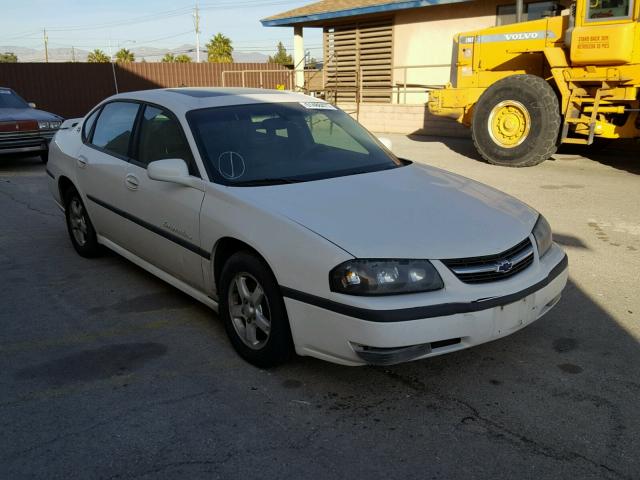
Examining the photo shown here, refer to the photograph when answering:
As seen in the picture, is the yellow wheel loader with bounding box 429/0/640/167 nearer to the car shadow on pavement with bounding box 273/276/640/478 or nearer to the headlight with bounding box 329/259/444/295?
the car shadow on pavement with bounding box 273/276/640/478

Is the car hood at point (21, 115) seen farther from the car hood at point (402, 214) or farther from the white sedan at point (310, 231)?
the car hood at point (402, 214)

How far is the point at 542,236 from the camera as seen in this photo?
12.0 feet

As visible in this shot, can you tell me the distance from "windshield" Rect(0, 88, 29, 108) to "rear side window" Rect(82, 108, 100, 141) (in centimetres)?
808

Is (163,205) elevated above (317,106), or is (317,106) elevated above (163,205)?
(317,106)

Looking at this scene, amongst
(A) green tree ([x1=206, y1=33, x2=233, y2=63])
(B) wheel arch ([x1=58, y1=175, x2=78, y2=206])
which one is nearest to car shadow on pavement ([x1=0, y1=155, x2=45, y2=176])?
(B) wheel arch ([x1=58, y1=175, x2=78, y2=206])

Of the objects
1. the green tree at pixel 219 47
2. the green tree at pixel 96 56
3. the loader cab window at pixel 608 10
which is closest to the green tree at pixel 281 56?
the green tree at pixel 219 47

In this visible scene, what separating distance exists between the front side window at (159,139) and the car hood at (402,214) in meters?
0.79

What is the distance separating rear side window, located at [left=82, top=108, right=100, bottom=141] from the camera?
5480mm

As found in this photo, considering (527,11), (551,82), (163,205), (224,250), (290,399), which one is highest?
(527,11)

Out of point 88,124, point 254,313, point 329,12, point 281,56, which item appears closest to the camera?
point 254,313

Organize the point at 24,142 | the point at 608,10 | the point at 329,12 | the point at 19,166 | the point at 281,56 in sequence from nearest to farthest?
the point at 608,10 < the point at 24,142 < the point at 19,166 < the point at 329,12 < the point at 281,56

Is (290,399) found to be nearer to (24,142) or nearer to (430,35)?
(24,142)

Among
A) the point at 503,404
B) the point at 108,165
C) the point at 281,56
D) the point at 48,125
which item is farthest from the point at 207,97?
the point at 281,56

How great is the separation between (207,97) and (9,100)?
10.1 metres
